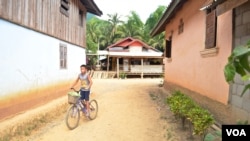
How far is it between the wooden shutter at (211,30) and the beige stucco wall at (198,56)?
24cm

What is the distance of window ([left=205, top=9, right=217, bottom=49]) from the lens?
6.56 metres

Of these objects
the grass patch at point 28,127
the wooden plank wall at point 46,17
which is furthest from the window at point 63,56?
the grass patch at point 28,127

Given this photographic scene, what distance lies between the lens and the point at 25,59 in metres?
8.34

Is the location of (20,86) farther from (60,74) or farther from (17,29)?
(60,74)

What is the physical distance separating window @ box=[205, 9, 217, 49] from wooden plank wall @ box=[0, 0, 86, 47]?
518 cm

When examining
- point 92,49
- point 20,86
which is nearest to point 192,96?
point 20,86

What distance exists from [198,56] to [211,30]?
152 cm

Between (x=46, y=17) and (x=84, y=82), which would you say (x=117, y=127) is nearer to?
(x=84, y=82)

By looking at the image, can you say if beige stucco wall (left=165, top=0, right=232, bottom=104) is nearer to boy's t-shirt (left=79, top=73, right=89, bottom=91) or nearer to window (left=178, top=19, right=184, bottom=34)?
window (left=178, top=19, right=184, bottom=34)

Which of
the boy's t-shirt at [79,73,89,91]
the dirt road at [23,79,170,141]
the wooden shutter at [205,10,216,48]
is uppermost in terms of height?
the wooden shutter at [205,10,216,48]

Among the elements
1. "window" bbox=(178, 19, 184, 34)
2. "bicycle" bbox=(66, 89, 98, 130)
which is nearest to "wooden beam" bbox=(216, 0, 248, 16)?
"bicycle" bbox=(66, 89, 98, 130)

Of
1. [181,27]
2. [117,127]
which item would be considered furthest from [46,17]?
[181,27]

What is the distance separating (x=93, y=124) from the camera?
752 centimetres

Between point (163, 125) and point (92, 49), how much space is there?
102ft
